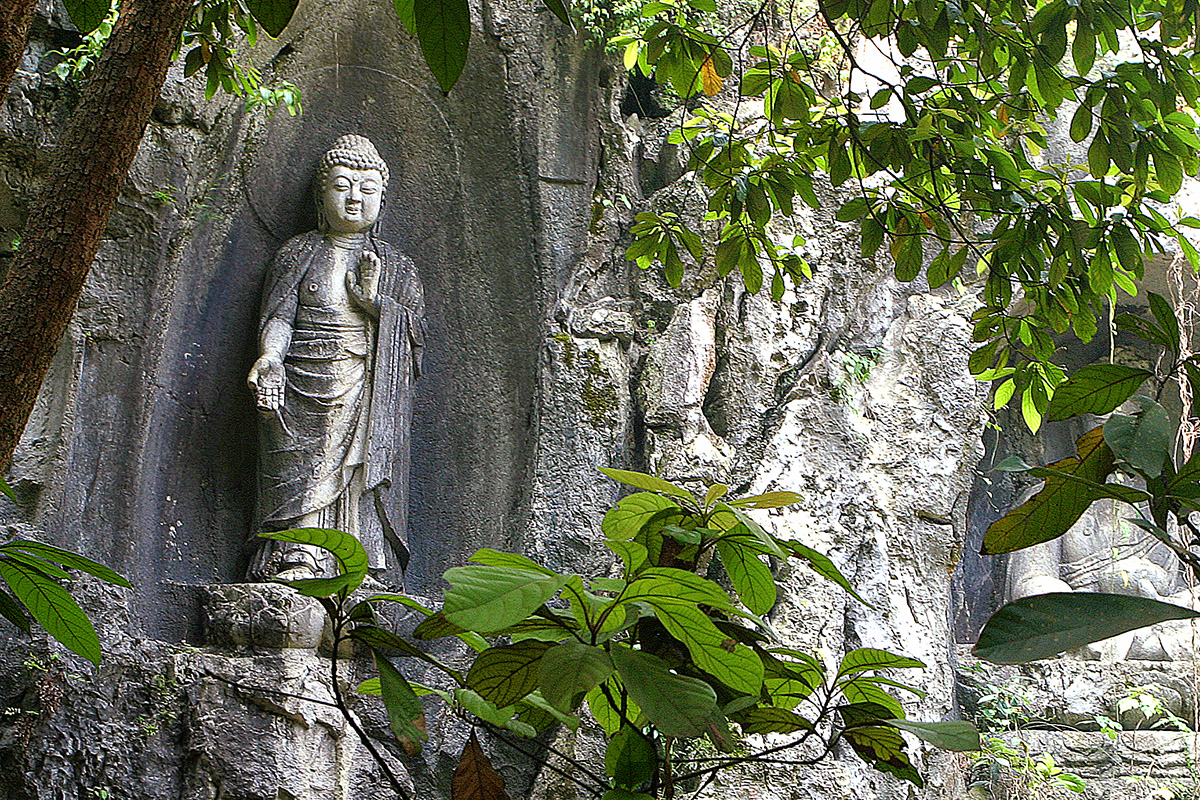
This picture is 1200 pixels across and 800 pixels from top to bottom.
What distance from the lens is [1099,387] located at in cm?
77

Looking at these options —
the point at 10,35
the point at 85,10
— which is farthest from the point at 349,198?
the point at 85,10

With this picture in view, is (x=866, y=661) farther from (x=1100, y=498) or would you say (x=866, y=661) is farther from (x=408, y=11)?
(x=408, y=11)

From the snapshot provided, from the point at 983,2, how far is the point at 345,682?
254 centimetres

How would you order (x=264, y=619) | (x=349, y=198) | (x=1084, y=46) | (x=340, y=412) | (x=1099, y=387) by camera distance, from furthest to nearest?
(x=349, y=198)
(x=340, y=412)
(x=264, y=619)
(x=1084, y=46)
(x=1099, y=387)

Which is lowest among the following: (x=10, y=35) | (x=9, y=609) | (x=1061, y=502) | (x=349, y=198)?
(x=9, y=609)

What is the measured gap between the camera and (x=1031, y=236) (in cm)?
175

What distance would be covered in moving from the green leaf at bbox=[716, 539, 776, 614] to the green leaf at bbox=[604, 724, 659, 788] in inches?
5.2

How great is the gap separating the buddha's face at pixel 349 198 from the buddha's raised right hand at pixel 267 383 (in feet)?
2.04

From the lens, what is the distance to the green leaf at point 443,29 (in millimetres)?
540

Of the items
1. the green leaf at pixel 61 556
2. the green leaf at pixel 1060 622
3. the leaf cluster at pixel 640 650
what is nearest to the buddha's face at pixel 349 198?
the leaf cluster at pixel 640 650

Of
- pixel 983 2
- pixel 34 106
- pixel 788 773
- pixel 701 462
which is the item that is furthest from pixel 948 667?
pixel 34 106

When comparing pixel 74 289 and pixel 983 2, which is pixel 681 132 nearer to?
pixel 983 2

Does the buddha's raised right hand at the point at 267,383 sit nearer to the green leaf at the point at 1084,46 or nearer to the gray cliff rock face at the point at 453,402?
the gray cliff rock face at the point at 453,402

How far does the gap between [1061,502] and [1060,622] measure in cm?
18
